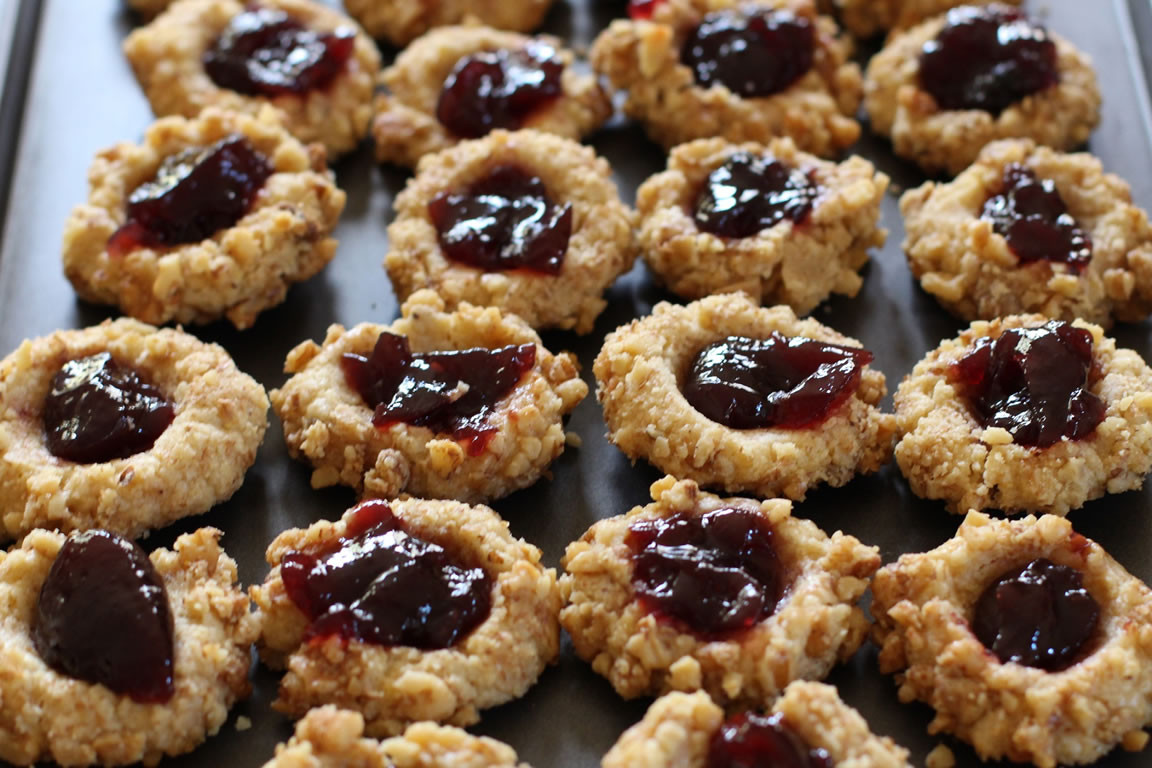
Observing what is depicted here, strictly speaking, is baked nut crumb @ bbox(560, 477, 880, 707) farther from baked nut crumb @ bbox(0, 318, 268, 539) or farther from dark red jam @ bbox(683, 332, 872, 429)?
baked nut crumb @ bbox(0, 318, 268, 539)

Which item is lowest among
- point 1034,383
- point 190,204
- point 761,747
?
point 1034,383

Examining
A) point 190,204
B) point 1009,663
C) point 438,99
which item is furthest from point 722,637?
point 438,99

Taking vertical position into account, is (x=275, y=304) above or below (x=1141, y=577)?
above

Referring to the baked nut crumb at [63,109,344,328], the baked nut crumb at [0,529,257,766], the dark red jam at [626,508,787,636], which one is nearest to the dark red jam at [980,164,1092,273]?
the dark red jam at [626,508,787,636]

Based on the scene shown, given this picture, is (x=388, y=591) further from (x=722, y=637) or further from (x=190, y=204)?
(x=190, y=204)

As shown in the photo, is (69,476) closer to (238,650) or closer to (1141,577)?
(238,650)

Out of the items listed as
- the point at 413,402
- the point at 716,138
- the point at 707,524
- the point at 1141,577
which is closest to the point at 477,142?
the point at 716,138

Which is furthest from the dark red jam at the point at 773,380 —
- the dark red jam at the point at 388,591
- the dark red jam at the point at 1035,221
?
the dark red jam at the point at 388,591
